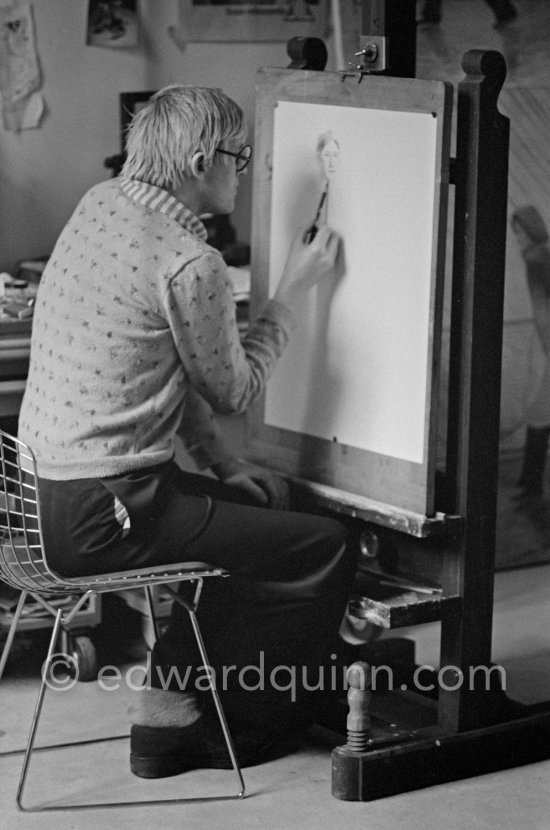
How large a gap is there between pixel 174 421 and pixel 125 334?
223 mm

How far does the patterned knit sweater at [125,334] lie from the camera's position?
2.51m

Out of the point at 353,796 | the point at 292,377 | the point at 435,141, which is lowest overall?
the point at 353,796

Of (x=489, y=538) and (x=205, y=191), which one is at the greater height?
(x=205, y=191)

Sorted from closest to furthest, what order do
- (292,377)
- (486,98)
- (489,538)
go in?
(486,98)
(489,538)
(292,377)

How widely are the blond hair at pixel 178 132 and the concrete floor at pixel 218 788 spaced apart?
3.79 ft

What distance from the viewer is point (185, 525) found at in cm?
259

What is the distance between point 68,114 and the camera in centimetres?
357

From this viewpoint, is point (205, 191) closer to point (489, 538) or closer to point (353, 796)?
point (489, 538)

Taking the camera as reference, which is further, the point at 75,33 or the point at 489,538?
the point at 75,33

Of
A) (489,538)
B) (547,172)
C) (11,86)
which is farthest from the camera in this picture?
(547,172)

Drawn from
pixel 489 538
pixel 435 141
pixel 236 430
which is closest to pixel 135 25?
pixel 236 430

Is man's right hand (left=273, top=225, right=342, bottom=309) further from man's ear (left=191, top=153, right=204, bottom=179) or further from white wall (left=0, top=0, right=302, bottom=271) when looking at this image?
white wall (left=0, top=0, right=302, bottom=271)

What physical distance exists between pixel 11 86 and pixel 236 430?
1053 mm

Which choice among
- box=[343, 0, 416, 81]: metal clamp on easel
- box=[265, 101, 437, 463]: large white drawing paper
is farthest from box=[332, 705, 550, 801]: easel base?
box=[343, 0, 416, 81]: metal clamp on easel
